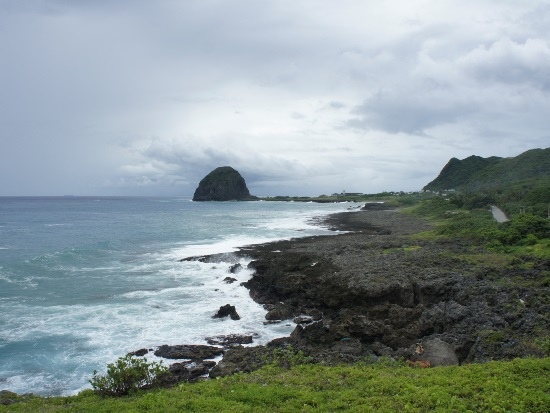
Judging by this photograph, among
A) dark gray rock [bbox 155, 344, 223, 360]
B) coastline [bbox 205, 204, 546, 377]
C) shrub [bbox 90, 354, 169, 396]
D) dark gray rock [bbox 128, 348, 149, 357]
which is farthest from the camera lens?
dark gray rock [bbox 128, 348, 149, 357]

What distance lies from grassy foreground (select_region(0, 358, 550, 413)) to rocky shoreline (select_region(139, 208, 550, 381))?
8.28 feet

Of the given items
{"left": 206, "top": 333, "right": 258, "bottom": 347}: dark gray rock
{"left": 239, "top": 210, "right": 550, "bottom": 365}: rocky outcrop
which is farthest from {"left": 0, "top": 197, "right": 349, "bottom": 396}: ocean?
{"left": 239, "top": 210, "right": 550, "bottom": 365}: rocky outcrop

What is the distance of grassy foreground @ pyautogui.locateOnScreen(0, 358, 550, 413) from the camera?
384 inches

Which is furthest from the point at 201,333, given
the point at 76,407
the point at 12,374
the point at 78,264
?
the point at 78,264

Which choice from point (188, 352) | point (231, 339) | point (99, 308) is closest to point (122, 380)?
point (188, 352)

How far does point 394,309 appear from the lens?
Result: 2091 centimetres

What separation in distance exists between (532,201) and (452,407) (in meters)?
61.2

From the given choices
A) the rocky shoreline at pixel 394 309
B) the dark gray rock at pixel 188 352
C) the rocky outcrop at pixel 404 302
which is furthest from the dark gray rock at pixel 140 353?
the rocky outcrop at pixel 404 302

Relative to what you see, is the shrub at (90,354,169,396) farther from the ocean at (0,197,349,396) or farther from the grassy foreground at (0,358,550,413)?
the ocean at (0,197,349,396)

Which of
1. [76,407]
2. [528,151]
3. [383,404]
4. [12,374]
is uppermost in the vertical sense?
[528,151]

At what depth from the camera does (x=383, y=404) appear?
9930 mm

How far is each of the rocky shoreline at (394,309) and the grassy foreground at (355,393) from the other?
252cm

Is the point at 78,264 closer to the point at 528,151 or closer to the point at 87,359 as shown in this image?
the point at 87,359

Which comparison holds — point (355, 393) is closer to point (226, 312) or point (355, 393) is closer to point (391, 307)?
point (391, 307)
